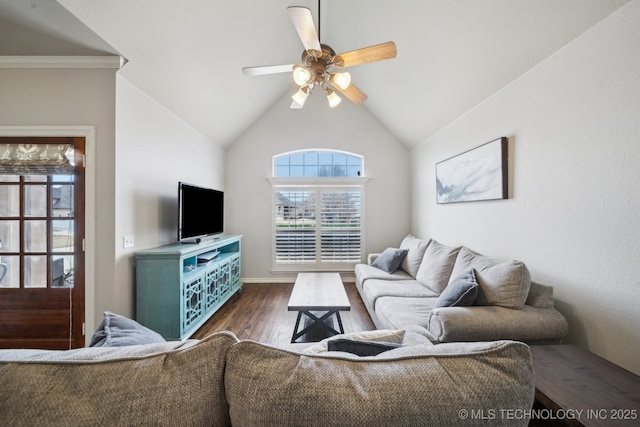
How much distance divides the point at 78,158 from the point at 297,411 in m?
2.82

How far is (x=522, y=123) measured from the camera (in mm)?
2186

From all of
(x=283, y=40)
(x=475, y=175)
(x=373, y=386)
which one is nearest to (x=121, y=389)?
(x=373, y=386)

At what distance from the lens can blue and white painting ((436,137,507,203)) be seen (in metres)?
2.39

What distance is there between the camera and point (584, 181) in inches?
66.4

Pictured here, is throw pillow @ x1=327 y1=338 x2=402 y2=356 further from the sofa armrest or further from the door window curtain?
the door window curtain

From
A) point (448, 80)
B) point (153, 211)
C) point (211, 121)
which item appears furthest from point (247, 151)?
point (448, 80)

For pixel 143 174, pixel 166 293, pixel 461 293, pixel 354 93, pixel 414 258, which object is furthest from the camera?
pixel 414 258

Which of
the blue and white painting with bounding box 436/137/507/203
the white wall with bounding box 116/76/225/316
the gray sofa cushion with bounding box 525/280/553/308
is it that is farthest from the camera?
the blue and white painting with bounding box 436/137/507/203

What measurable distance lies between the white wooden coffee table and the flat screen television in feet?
4.68

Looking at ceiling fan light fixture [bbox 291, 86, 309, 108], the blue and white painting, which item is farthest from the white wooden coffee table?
ceiling fan light fixture [bbox 291, 86, 309, 108]

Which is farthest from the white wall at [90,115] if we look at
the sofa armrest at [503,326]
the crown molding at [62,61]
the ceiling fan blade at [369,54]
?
the sofa armrest at [503,326]

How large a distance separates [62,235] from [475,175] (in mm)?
4123

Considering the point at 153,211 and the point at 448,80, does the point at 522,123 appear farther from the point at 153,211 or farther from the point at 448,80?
the point at 153,211

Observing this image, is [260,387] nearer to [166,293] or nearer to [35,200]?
[166,293]
